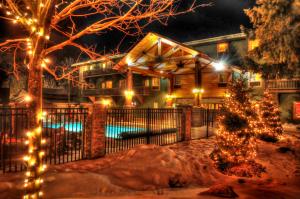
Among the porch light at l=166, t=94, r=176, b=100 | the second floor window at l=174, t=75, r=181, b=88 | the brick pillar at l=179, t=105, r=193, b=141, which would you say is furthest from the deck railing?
the brick pillar at l=179, t=105, r=193, b=141

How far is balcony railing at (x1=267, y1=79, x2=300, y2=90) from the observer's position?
22844mm

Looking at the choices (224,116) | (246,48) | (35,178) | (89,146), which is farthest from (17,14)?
(246,48)

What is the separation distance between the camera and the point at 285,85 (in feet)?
76.7

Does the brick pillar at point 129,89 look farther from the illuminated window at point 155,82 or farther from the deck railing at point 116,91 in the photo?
the illuminated window at point 155,82

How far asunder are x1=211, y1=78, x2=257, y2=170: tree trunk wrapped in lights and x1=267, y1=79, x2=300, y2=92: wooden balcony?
1721 cm

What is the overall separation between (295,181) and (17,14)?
9.33 m

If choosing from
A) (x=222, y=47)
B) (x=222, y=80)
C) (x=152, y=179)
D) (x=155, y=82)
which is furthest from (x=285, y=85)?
(x=152, y=179)

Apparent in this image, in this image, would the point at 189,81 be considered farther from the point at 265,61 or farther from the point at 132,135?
the point at 132,135

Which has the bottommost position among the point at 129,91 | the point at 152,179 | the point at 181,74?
the point at 152,179

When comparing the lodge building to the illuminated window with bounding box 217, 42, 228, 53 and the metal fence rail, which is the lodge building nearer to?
the illuminated window with bounding box 217, 42, 228, 53

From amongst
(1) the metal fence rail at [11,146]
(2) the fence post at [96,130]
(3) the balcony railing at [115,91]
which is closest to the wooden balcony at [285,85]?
(3) the balcony railing at [115,91]

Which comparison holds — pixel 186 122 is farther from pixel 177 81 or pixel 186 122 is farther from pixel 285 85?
pixel 177 81

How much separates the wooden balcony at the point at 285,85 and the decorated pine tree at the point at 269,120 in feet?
32.3

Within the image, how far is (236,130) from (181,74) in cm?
2321
